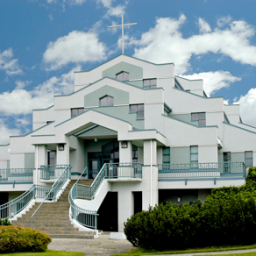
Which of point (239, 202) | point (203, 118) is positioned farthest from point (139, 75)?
point (239, 202)

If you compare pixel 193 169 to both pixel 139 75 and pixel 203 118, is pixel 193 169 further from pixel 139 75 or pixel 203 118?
pixel 139 75

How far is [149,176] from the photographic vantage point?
86.8ft

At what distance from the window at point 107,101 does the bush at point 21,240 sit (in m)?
16.7

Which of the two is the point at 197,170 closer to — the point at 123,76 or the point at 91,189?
the point at 91,189

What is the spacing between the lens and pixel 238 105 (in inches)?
1635

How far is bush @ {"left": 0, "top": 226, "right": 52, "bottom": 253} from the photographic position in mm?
14641

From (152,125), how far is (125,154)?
430cm

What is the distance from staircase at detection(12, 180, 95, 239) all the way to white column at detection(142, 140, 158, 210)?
17.1 feet

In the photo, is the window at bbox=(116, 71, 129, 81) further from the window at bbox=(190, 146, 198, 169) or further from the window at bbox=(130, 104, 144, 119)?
the window at bbox=(190, 146, 198, 169)

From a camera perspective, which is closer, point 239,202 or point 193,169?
point 239,202

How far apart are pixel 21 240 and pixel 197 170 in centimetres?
1612

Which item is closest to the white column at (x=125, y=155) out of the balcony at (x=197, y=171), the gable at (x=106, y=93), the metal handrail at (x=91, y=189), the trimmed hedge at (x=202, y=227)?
the metal handrail at (x=91, y=189)

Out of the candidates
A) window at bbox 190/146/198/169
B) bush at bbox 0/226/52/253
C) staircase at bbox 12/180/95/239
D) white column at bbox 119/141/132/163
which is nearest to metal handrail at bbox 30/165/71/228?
staircase at bbox 12/180/95/239

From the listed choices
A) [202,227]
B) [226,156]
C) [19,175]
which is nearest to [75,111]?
[19,175]
